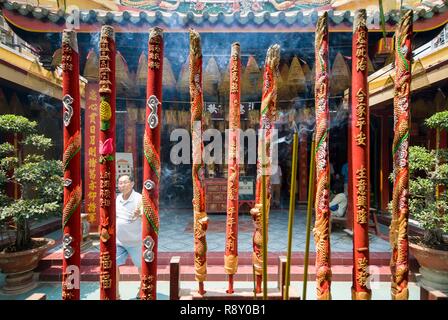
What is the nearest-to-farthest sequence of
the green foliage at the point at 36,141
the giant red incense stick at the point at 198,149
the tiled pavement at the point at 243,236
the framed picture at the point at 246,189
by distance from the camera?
the giant red incense stick at the point at 198,149
the green foliage at the point at 36,141
the tiled pavement at the point at 243,236
the framed picture at the point at 246,189

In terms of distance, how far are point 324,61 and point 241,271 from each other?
281cm

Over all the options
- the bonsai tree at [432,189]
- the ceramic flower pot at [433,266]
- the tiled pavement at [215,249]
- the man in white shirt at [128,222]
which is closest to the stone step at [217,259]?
the tiled pavement at [215,249]

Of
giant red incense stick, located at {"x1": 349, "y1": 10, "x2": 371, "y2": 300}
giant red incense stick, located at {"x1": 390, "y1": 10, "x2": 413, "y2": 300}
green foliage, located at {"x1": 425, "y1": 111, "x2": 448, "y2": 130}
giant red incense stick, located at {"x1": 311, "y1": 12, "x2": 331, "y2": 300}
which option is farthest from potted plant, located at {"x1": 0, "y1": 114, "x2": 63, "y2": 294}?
green foliage, located at {"x1": 425, "y1": 111, "x2": 448, "y2": 130}

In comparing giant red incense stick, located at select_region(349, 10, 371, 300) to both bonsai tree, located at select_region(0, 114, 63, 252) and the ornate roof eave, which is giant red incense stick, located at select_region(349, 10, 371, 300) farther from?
bonsai tree, located at select_region(0, 114, 63, 252)

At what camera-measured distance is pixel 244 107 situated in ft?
20.9

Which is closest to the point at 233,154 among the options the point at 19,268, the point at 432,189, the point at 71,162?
the point at 71,162

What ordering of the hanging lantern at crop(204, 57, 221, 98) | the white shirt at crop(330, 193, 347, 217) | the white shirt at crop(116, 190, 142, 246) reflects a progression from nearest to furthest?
the white shirt at crop(116, 190, 142, 246) → the hanging lantern at crop(204, 57, 221, 98) → the white shirt at crop(330, 193, 347, 217)

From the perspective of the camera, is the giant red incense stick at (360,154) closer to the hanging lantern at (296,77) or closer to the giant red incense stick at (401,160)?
the giant red incense stick at (401,160)

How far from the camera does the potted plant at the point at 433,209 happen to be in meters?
3.14

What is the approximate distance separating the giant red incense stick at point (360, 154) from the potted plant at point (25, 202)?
3.50 meters

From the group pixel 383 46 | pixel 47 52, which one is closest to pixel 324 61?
pixel 383 46

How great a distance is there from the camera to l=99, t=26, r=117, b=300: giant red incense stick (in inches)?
70.7

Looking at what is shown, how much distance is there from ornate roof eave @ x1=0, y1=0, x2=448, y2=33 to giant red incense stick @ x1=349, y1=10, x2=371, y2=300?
83.0 inches

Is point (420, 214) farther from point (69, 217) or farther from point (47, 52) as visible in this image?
point (47, 52)
